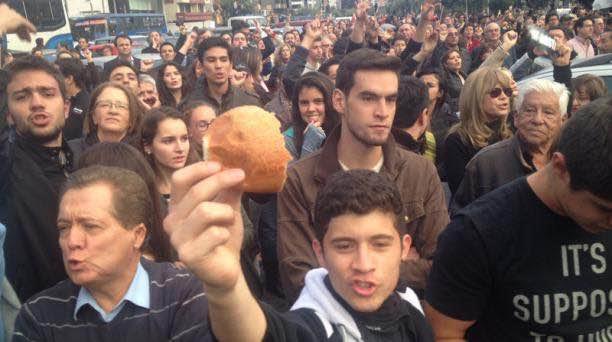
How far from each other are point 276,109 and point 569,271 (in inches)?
167

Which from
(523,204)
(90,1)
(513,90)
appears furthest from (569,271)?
(90,1)

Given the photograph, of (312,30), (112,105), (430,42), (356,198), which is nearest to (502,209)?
(356,198)

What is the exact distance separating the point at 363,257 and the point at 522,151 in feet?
6.18

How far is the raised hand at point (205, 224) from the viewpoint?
4.09 feet

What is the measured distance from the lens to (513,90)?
4.54 m

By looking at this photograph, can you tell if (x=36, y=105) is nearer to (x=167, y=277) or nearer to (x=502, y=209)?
(x=167, y=277)

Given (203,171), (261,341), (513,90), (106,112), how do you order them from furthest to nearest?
1. (513,90)
2. (106,112)
3. (261,341)
4. (203,171)

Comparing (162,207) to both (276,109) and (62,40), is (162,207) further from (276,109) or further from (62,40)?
(62,40)

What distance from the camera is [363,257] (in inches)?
76.8

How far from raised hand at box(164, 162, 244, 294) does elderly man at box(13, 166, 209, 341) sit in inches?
27.3

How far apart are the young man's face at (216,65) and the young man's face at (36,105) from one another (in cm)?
251

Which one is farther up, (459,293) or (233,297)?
(233,297)

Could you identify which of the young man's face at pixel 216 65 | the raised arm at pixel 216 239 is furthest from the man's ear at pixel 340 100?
the young man's face at pixel 216 65

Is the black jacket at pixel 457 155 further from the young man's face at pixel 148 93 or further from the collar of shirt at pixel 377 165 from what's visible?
the young man's face at pixel 148 93
